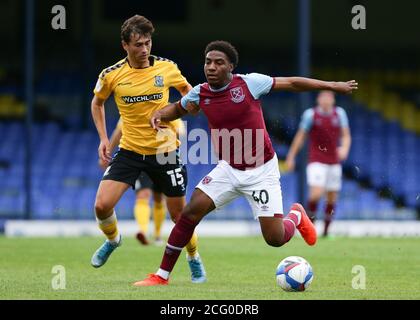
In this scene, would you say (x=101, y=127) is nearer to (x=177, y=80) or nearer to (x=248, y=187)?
(x=177, y=80)

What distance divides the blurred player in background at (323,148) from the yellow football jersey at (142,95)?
19.9 feet

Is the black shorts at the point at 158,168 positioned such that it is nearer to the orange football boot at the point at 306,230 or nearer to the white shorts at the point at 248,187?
the white shorts at the point at 248,187

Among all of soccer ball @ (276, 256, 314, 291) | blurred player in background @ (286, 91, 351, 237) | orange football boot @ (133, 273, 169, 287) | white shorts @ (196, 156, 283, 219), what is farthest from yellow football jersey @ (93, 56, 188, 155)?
blurred player in background @ (286, 91, 351, 237)

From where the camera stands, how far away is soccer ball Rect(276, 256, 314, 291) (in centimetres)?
902

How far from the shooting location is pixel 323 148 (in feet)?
54.0

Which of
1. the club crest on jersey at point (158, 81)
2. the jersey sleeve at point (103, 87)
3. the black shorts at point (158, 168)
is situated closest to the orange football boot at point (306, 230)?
the black shorts at point (158, 168)

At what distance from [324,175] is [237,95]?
728 centimetres

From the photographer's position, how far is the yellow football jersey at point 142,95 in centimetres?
1020

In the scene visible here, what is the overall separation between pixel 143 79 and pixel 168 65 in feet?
0.98

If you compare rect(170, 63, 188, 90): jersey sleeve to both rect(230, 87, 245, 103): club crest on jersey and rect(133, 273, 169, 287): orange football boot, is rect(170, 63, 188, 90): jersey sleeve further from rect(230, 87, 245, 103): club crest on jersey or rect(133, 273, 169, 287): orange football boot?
rect(133, 273, 169, 287): orange football boot

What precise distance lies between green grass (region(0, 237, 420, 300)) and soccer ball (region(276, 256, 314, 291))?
80 mm

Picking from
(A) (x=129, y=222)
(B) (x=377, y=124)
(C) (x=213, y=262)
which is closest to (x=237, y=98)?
(C) (x=213, y=262)

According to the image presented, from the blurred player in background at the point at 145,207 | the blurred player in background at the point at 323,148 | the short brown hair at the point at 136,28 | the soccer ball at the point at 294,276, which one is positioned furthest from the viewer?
the blurred player in background at the point at 323,148
